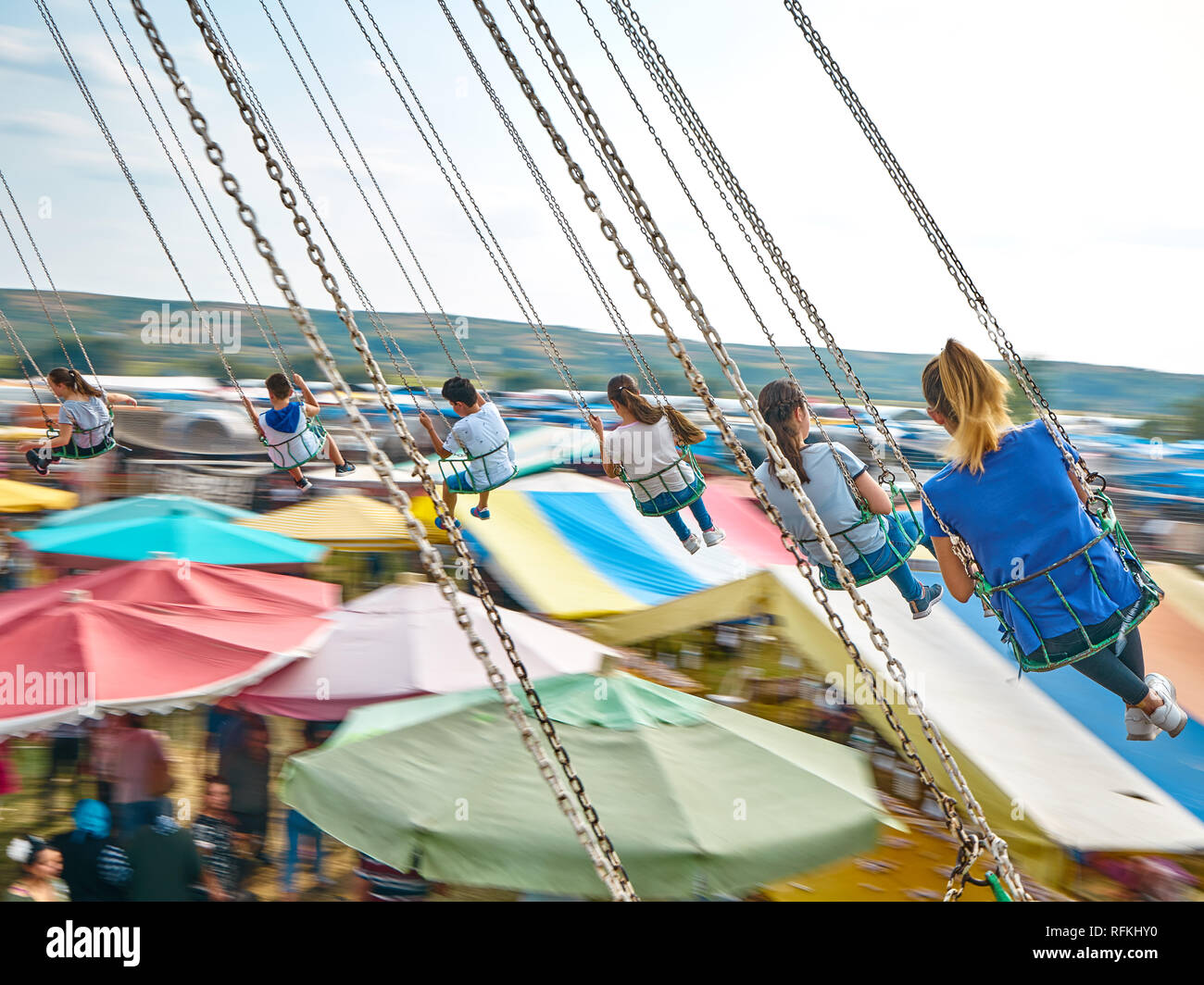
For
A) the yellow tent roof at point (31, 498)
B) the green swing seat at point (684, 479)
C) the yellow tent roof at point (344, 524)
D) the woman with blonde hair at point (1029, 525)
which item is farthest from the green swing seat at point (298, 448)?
the woman with blonde hair at point (1029, 525)

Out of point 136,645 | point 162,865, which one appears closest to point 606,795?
point 162,865

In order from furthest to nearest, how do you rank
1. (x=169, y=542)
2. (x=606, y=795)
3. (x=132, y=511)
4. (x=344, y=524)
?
(x=344, y=524) → (x=132, y=511) → (x=169, y=542) → (x=606, y=795)

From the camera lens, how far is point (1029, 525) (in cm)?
194

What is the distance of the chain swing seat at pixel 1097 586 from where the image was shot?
192cm

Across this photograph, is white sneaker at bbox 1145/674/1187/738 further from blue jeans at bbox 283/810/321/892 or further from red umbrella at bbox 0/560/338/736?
red umbrella at bbox 0/560/338/736

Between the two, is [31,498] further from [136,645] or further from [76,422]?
[136,645]

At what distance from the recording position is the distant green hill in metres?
13.5

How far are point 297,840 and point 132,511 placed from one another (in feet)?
14.3

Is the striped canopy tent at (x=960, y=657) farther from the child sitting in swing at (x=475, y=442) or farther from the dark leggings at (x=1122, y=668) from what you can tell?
the dark leggings at (x=1122, y=668)

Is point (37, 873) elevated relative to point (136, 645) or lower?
lower

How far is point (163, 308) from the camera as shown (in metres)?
15.2

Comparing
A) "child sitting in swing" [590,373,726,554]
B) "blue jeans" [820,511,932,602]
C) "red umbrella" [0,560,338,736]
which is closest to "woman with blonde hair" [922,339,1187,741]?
"blue jeans" [820,511,932,602]
